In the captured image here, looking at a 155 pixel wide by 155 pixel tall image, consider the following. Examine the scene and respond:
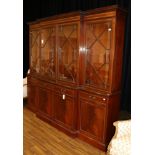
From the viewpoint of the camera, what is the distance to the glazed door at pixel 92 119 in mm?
2847

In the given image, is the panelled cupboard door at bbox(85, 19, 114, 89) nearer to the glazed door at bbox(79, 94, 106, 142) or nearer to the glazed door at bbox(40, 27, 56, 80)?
the glazed door at bbox(79, 94, 106, 142)

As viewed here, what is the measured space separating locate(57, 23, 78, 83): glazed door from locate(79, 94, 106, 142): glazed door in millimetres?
465

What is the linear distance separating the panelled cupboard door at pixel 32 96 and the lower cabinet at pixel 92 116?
1475mm

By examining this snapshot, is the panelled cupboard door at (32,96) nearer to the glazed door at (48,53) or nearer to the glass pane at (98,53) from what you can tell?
the glazed door at (48,53)

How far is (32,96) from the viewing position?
4.45 metres

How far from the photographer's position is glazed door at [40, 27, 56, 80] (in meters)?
3.70

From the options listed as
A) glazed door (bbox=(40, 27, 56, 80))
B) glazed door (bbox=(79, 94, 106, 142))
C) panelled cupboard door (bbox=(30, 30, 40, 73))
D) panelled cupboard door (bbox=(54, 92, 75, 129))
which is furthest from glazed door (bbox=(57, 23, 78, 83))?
panelled cupboard door (bbox=(30, 30, 40, 73))

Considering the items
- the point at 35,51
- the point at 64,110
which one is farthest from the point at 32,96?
the point at 64,110

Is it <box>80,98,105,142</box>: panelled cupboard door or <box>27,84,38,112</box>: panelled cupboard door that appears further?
<box>27,84,38,112</box>: panelled cupboard door

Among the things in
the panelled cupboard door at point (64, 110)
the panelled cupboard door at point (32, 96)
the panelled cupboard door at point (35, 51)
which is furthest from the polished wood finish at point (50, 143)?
the panelled cupboard door at point (35, 51)

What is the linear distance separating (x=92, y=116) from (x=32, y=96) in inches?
75.9

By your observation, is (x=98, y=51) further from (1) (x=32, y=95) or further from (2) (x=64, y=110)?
(1) (x=32, y=95)

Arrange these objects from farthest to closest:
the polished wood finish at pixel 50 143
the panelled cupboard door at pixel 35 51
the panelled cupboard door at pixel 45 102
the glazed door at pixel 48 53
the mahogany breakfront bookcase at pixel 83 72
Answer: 1. the panelled cupboard door at pixel 35 51
2. the panelled cupboard door at pixel 45 102
3. the glazed door at pixel 48 53
4. the polished wood finish at pixel 50 143
5. the mahogany breakfront bookcase at pixel 83 72
